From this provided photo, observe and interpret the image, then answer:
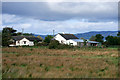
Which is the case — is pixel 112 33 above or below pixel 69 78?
above

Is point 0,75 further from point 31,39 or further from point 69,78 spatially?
point 31,39

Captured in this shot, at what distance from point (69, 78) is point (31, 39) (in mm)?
76821

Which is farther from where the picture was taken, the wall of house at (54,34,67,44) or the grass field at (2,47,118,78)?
the wall of house at (54,34,67,44)

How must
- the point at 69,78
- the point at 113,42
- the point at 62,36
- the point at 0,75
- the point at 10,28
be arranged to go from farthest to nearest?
1. the point at 10,28
2. the point at 62,36
3. the point at 113,42
4. the point at 0,75
5. the point at 69,78

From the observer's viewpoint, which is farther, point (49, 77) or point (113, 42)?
point (113, 42)

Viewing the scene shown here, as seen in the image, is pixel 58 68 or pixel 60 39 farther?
pixel 60 39

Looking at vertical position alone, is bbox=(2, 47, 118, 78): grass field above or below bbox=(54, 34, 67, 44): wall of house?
below

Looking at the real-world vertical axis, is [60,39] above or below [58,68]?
above

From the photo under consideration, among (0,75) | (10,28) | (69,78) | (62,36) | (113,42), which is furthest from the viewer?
(10,28)

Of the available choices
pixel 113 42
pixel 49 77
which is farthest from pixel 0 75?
pixel 113 42

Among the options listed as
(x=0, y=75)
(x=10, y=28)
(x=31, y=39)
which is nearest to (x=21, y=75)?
A: (x=0, y=75)

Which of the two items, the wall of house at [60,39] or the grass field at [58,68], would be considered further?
the wall of house at [60,39]

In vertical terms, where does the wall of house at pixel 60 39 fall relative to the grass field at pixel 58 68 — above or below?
above

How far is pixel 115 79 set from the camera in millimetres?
8789
